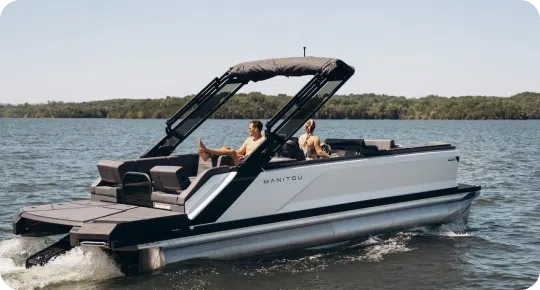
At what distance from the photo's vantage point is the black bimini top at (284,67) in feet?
32.1

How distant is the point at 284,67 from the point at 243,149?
1.38 metres

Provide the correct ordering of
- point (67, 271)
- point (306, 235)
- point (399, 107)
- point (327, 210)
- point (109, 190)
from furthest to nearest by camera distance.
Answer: point (399, 107) < point (327, 210) < point (306, 235) < point (109, 190) < point (67, 271)

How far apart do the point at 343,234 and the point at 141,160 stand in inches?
123

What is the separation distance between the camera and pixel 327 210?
389 inches

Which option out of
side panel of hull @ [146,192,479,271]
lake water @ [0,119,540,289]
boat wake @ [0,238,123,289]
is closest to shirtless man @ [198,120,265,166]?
side panel of hull @ [146,192,479,271]

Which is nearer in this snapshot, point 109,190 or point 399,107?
point 109,190

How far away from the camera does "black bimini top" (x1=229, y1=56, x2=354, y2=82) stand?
9781 mm

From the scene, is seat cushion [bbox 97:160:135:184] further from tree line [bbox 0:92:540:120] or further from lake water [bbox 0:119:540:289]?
tree line [bbox 0:92:540:120]

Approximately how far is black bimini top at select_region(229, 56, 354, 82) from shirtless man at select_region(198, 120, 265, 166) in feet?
2.72

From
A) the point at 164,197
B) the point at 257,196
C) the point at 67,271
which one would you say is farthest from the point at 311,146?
the point at 67,271

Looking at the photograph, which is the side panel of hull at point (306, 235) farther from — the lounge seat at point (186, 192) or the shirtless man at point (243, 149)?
the shirtless man at point (243, 149)

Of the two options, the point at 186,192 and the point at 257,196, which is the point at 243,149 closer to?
the point at 257,196

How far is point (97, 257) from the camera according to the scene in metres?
8.45

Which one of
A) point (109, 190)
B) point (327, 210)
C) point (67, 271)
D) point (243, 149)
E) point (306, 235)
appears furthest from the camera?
point (243, 149)
